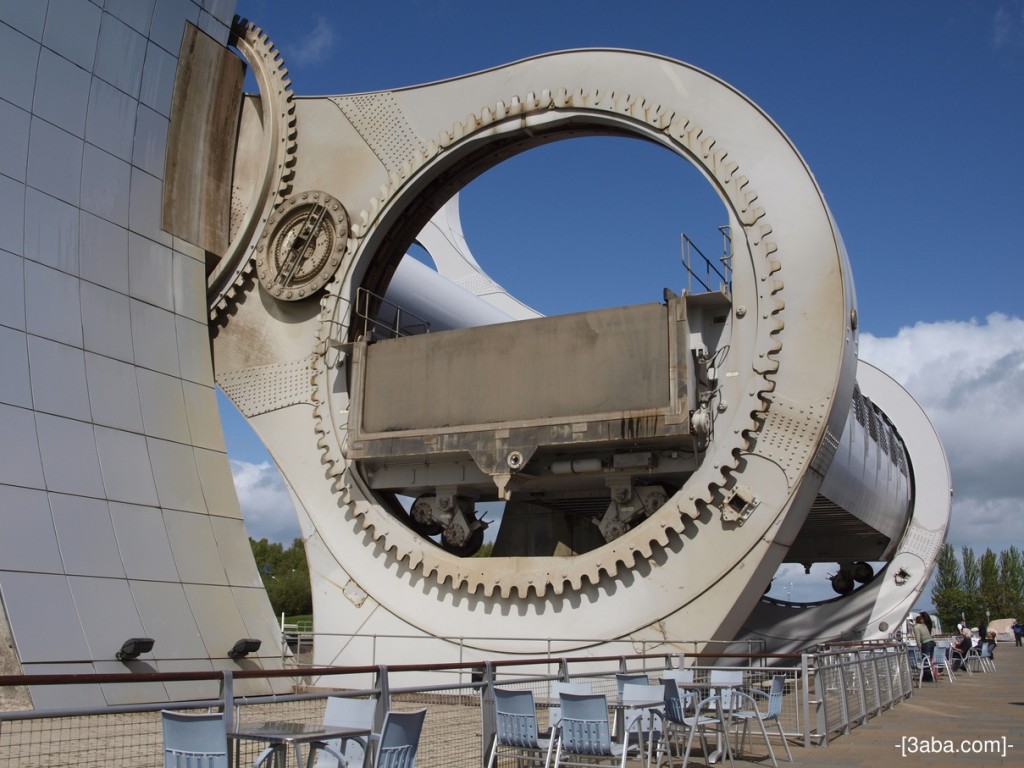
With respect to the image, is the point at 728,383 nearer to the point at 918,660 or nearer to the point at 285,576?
the point at 918,660

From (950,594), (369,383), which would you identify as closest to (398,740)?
(369,383)

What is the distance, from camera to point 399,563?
14148mm

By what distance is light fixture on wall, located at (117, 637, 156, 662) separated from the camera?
465 inches

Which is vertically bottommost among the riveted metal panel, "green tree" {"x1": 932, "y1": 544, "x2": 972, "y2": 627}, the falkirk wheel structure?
"green tree" {"x1": 932, "y1": 544, "x2": 972, "y2": 627}

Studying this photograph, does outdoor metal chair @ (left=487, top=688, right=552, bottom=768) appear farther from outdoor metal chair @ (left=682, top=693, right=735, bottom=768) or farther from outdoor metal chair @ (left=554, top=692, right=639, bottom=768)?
outdoor metal chair @ (left=682, top=693, right=735, bottom=768)

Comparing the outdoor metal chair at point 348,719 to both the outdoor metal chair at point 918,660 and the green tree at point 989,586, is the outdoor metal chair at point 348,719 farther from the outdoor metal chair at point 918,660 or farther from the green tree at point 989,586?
the green tree at point 989,586

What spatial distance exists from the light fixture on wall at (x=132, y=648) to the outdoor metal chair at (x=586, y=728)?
7.30 meters

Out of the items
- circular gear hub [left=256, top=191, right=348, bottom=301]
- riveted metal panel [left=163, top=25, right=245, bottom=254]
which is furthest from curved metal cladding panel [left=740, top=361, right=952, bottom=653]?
riveted metal panel [left=163, top=25, right=245, bottom=254]

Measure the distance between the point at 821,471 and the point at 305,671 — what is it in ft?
27.2

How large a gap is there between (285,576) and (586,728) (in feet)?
196

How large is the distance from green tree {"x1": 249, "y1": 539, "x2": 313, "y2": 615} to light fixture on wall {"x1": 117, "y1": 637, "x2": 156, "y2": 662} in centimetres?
4190

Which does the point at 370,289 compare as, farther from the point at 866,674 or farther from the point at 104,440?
the point at 866,674

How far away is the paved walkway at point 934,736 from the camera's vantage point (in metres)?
8.08

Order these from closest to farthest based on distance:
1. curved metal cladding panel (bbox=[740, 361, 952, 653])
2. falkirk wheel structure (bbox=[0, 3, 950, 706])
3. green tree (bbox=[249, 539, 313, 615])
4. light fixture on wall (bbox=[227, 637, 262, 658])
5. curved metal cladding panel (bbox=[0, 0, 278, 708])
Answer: curved metal cladding panel (bbox=[0, 0, 278, 708]), falkirk wheel structure (bbox=[0, 3, 950, 706]), light fixture on wall (bbox=[227, 637, 262, 658]), curved metal cladding panel (bbox=[740, 361, 952, 653]), green tree (bbox=[249, 539, 313, 615])
